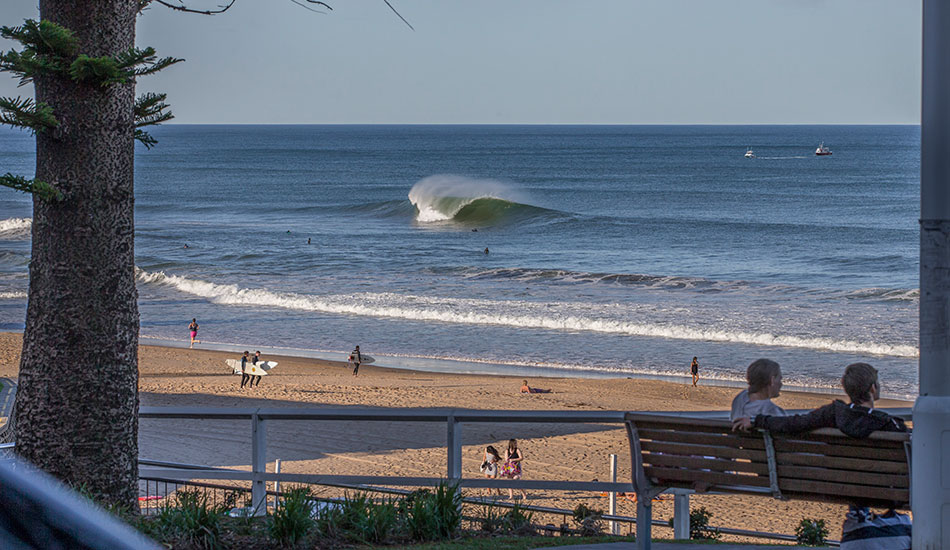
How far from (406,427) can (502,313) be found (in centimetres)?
1513

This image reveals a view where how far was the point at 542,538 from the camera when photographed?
18.8 ft

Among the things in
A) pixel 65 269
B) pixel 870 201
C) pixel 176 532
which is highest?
pixel 870 201

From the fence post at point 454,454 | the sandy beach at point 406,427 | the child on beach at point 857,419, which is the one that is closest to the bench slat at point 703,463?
the child on beach at point 857,419

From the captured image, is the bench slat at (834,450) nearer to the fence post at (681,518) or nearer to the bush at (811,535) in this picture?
the fence post at (681,518)

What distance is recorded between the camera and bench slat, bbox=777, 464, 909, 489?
453cm

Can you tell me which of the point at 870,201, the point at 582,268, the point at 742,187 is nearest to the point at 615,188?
the point at 742,187

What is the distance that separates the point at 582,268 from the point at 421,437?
27146 millimetres

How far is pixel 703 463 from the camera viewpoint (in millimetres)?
4938

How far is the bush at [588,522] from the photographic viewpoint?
20.8 feet

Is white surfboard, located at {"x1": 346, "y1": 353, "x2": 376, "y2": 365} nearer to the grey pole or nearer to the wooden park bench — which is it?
the wooden park bench

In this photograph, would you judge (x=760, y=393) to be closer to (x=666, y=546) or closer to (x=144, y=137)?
(x=666, y=546)

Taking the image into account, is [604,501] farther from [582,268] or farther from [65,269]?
[582,268]

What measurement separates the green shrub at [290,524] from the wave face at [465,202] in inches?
2290

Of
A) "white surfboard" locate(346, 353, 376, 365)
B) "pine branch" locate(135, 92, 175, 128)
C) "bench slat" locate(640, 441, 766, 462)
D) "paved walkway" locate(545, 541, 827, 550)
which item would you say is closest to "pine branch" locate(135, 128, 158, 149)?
"pine branch" locate(135, 92, 175, 128)
